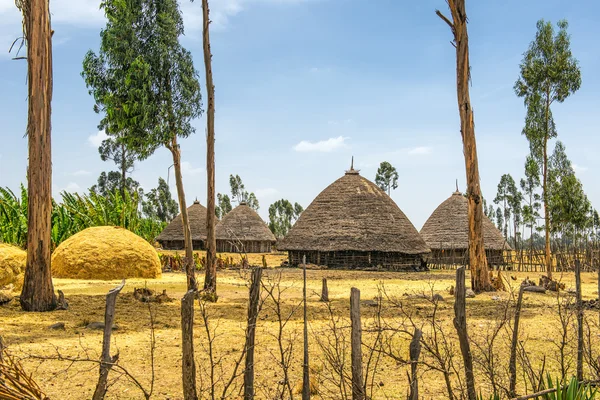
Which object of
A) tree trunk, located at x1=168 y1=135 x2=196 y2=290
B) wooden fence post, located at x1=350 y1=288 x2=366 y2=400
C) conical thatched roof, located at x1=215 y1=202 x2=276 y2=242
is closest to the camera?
wooden fence post, located at x1=350 y1=288 x2=366 y2=400

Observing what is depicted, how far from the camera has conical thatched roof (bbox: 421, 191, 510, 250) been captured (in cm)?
3108

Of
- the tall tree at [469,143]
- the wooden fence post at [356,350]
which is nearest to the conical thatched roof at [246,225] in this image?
the tall tree at [469,143]

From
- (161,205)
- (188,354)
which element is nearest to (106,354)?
(188,354)

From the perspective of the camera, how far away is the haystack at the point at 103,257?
661 inches

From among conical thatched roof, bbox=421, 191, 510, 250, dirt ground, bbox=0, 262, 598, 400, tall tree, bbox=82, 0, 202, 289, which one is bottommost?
dirt ground, bbox=0, 262, 598, 400

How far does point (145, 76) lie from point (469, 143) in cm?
849

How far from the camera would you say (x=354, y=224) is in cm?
2741

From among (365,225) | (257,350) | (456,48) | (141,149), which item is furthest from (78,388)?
(365,225)

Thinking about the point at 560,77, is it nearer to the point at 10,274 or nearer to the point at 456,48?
the point at 456,48

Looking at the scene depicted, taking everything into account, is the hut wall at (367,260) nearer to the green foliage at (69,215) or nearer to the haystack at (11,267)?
the green foliage at (69,215)

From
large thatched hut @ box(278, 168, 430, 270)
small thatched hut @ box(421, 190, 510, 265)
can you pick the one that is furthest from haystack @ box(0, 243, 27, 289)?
small thatched hut @ box(421, 190, 510, 265)

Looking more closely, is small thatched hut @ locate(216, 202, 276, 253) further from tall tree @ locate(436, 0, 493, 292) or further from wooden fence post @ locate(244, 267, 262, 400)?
wooden fence post @ locate(244, 267, 262, 400)

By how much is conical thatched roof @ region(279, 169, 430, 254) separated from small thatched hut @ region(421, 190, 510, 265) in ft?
11.6

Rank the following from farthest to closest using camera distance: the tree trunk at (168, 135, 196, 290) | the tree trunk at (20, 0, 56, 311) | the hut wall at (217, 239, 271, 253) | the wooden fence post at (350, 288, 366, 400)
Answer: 1. the hut wall at (217, 239, 271, 253)
2. the tree trunk at (168, 135, 196, 290)
3. the tree trunk at (20, 0, 56, 311)
4. the wooden fence post at (350, 288, 366, 400)
